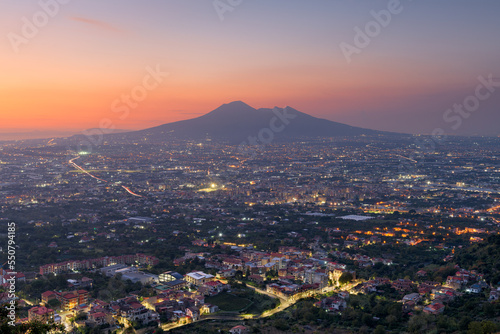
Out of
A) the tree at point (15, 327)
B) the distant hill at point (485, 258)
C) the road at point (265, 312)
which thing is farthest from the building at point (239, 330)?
the distant hill at point (485, 258)

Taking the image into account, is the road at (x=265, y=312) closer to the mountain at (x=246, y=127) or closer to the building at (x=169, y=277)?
the building at (x=169, y=277)

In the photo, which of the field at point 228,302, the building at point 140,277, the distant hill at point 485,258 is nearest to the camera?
the field at point 228,302

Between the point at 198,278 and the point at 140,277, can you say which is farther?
the point at 140,277

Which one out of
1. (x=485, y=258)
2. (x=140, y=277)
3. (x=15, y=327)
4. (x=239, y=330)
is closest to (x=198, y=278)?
(x=140, y=277)

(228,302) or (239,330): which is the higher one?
Answer: (239,330)

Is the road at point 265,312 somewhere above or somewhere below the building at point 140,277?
below

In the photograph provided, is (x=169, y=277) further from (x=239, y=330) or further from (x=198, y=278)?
(x=239, y=330)

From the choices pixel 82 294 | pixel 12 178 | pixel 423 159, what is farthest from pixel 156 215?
pixel 423 159
